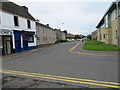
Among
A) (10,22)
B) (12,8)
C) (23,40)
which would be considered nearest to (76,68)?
(10,22)

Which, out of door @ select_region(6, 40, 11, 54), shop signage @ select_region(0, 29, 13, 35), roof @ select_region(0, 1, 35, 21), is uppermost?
roof @ select_region(0, 1, 35, 21)

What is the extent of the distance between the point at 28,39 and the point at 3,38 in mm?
5546

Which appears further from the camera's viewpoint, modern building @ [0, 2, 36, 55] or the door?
the door

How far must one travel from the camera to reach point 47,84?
414cm

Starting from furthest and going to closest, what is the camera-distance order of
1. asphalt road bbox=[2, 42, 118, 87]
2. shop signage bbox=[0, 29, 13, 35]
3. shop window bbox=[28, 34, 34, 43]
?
shop window bbox=[28, 34, 34, 43], shop signage bbox=[0, 29, 13, 35], asphalt road bbox=[2, 42, 118, 87]

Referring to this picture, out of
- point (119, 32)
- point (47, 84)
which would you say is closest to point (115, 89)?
point (47, 84)

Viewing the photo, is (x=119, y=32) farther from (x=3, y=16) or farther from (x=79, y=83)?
(x=3, y=16)

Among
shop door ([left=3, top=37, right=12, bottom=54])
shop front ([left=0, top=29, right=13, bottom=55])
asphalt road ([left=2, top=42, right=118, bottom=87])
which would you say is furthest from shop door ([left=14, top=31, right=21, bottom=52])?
asphalt road ([left=2, top=42, right=118, bottom=87])

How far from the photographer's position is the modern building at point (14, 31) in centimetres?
1358

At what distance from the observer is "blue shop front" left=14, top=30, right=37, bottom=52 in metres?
15.9

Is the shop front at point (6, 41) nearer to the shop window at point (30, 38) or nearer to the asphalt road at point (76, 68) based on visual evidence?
the shop window at point (30, 38)

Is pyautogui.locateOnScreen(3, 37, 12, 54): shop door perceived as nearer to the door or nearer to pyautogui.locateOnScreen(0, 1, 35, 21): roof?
the door

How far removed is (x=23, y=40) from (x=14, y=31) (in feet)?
8.40

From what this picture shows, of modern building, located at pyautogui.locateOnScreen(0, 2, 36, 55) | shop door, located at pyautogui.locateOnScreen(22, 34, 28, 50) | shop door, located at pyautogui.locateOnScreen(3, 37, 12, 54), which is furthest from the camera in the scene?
shop door, located at pyautogui.locateOnScreen(22, 34, 28, 50)
